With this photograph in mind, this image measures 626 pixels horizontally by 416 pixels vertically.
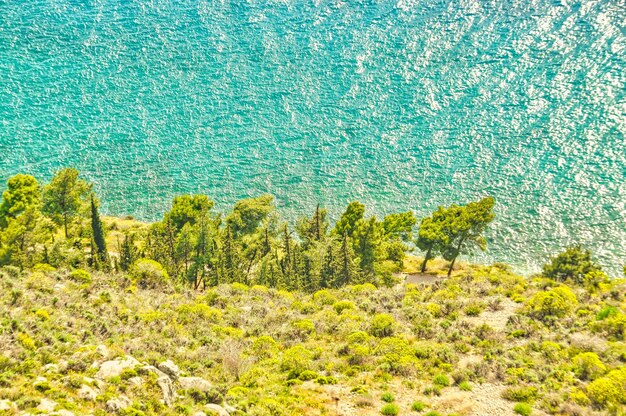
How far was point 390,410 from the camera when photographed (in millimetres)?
39781

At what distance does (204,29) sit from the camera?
586 ft

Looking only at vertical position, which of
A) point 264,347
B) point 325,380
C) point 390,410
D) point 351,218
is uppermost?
point 351,218

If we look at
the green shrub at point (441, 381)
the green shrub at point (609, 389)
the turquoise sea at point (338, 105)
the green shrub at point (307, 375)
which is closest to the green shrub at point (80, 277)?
the green shrub at point (307, 375)

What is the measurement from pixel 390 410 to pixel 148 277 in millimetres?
41692

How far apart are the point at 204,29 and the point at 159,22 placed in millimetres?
16564

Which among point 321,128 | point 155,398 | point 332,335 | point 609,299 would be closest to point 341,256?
point 332,335

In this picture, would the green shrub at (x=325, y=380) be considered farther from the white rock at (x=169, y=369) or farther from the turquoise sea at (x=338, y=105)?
the turquoise sea at (x=338, y=105)

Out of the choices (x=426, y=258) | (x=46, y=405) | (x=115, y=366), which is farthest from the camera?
(x=426, y=258)

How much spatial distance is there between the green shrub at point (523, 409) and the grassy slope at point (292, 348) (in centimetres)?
95

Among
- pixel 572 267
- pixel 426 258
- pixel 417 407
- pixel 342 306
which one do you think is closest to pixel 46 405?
pixel 417 407

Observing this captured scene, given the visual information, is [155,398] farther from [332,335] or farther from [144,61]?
[144,61]

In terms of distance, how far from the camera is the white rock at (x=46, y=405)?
30.4m

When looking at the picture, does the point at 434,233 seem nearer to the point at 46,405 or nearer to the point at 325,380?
the point at 325,380

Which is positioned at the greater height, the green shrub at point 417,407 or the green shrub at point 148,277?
the green shrub at point 148,277
